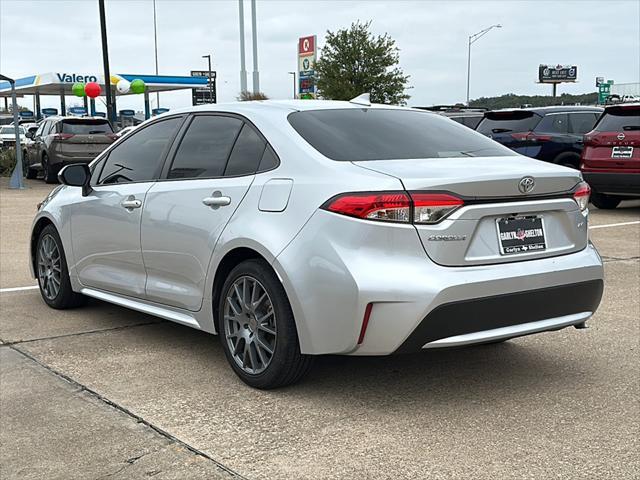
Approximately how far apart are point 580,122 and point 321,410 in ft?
40.1

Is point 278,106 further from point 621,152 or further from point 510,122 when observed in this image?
point 510,122

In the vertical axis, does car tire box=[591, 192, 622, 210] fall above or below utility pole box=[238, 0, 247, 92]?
below

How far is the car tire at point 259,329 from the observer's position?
163 inches

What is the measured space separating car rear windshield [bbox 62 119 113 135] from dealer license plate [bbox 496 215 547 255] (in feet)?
58.6

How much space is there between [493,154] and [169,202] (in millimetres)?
1928

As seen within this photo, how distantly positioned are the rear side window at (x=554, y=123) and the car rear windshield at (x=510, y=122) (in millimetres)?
119

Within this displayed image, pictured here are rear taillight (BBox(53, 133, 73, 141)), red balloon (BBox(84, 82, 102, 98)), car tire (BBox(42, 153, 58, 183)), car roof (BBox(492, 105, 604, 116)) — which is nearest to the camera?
car roof (BBox(492, 105, 604, 116))

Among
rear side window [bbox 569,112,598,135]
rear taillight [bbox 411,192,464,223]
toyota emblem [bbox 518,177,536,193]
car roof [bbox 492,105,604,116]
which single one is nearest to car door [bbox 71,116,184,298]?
rear taillight [bbox 411,192,464,223]

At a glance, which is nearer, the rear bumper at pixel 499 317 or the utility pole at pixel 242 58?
the rear bumper at pixel 499 317

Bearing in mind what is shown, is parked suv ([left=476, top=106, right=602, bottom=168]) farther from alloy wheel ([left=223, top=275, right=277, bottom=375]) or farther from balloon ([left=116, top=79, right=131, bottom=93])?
balloon ([left=116, top=79, right=131, bottom=93])

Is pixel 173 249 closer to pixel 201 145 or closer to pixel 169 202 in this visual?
pixel 169 202

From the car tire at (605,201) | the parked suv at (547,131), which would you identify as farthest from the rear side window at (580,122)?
the car tire at (605,201)

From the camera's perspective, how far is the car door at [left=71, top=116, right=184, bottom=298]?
532 cm

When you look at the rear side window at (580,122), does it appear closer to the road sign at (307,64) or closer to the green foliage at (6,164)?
the green foliage at (6,164)
